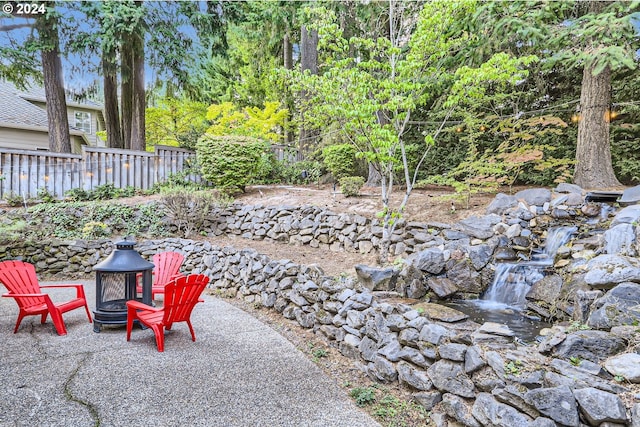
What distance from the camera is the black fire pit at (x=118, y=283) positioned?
12.4 feet

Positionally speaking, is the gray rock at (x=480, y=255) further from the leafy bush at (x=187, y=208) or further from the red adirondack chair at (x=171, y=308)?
the leafy bush at (x=187, y=208)

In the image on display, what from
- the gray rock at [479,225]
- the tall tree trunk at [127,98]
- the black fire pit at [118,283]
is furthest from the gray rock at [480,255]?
the tall tree trunk at [127,98]

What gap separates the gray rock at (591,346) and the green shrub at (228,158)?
684cm

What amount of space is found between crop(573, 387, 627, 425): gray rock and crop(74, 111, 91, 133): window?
64.1ft

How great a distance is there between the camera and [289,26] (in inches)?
452

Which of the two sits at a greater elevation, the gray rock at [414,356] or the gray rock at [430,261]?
the gray rock at [430,261]

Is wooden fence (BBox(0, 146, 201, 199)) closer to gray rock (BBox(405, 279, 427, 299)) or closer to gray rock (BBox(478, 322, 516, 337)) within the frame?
gray rock (BBox(405, 279, 427, 299))

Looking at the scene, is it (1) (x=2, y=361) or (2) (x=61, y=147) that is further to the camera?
(2) (x=61, y=147)

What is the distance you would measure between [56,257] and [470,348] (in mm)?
6970

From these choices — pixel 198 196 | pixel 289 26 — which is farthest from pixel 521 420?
pixel 289 26

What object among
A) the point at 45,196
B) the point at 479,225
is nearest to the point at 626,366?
the point at 479,225

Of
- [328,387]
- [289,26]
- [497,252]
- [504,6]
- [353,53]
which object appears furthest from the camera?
[289,26]

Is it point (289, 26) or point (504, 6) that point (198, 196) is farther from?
point (289, 26)

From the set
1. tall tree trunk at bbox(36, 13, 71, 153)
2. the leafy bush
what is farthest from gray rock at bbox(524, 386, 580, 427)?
tall tree trunk at bbox(36, 13, 71, 153)
